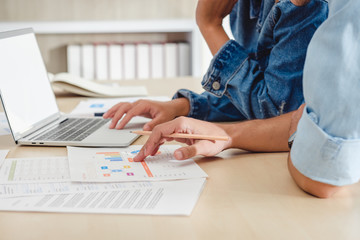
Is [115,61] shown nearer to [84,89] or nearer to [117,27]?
[117,27]

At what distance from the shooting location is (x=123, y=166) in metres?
0.75

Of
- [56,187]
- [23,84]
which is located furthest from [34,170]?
[23,84]

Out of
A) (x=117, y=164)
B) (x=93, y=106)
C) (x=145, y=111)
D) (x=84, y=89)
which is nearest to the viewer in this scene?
(x=117, y=164)

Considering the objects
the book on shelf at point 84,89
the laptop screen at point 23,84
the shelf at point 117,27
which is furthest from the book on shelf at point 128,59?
the laptop screen at point 23,84

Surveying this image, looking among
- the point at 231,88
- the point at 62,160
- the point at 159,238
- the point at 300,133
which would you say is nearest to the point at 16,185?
the point at 62,160

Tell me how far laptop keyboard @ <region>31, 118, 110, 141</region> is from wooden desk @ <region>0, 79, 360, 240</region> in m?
0.34

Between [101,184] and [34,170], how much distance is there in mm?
135

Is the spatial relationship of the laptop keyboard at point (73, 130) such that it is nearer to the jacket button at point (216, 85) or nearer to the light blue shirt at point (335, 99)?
the jacket button at point (216, 85)

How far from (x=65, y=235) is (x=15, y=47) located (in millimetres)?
586

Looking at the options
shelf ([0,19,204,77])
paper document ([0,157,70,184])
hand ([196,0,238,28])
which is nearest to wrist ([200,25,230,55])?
hand ([196,0,238,28])

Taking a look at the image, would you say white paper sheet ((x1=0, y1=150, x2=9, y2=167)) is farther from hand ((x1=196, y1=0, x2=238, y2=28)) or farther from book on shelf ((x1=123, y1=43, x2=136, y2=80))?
book on shelf ((x1=123, y1=43, x2=136, y2=80))

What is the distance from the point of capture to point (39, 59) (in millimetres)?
1108

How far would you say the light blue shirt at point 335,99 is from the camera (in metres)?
0.59

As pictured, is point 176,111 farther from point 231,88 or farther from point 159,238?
point 159,238
